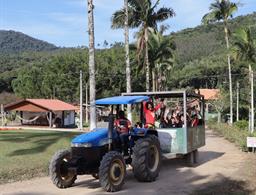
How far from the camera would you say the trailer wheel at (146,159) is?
40.8 feet

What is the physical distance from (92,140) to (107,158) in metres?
0.75

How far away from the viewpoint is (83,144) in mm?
11711

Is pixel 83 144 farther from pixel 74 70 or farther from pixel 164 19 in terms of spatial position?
pixel 74 70

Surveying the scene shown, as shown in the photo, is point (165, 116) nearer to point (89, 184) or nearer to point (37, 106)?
point (89, 184)

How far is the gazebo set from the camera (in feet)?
165

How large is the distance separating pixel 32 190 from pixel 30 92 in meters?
66.1

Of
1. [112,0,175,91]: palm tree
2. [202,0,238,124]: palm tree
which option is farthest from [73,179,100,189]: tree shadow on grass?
[202,0,238,124]: palm tree

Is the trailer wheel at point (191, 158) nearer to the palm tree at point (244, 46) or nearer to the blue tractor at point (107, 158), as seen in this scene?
the blue tractor at point (107, 158)

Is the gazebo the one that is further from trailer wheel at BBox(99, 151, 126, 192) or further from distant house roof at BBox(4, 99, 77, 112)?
trailer wheel at BBox(99, 151, 126, 192)

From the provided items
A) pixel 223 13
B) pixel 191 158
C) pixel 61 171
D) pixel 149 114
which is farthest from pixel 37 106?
pixel 61 171

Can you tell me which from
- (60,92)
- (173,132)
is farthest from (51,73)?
(173,132)

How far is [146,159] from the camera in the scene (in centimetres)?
1262

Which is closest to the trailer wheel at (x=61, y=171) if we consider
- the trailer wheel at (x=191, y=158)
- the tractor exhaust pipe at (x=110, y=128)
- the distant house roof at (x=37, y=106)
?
the tractor exhaust pipe at (x=110, y=128)

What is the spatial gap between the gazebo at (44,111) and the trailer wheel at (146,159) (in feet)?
120
